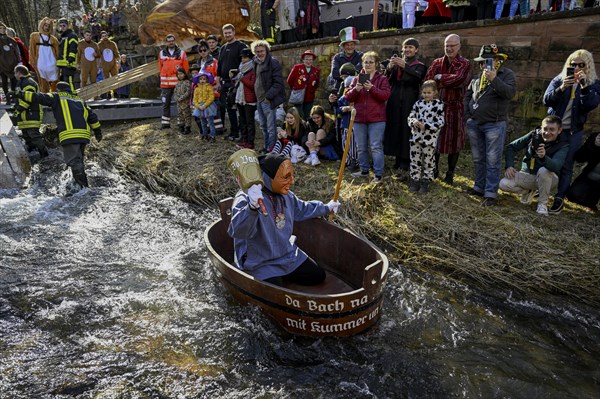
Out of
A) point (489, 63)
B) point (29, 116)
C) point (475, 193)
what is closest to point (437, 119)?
point (489, 63)

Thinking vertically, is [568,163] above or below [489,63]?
below

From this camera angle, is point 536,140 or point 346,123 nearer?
point 536,140

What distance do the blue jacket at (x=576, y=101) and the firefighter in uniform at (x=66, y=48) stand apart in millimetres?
9981

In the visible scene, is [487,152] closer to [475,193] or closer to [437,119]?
[475,193]

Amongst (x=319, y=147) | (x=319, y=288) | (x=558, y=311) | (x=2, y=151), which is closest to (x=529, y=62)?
(x=319, y=147)

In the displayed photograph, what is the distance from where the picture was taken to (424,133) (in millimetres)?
5988

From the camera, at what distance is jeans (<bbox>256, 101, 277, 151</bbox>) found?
8.02 m

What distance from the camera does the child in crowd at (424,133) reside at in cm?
586

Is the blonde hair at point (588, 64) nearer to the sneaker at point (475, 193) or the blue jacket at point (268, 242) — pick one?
the sneaker at point (475, 193)

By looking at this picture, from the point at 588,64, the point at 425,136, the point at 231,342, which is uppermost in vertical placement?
the point at 588,64

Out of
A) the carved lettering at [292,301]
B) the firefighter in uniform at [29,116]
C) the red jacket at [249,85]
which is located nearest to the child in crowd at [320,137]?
the red jacket at [249,85]

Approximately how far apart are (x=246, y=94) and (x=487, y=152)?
437 centimetres

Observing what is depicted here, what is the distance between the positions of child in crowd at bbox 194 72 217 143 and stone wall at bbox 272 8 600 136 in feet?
13.1

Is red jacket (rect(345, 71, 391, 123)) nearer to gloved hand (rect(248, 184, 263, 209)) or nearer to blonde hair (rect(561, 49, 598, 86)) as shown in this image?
blonde hair (rect(561, 49, 598, 86))
